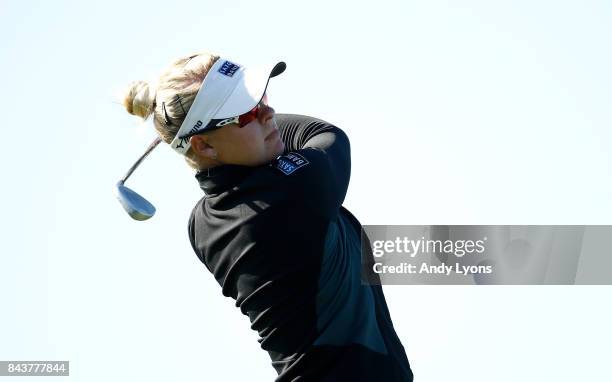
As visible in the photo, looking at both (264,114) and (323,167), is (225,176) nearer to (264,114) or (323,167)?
(264,114)

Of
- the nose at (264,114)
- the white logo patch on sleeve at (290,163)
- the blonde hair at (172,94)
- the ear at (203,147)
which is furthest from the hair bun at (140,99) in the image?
the white logo patch on sleeve at (290,163)

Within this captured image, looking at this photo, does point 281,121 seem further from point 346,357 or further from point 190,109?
point 346,357

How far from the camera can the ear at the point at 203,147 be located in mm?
5223

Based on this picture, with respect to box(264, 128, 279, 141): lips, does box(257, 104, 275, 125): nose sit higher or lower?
higher

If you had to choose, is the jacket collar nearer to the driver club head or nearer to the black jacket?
the black jacket

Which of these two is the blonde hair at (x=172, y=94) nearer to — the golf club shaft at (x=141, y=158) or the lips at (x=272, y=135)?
the golf club shaft at (x=141, y=158)

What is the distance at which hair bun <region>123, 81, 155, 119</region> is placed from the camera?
17.4ft

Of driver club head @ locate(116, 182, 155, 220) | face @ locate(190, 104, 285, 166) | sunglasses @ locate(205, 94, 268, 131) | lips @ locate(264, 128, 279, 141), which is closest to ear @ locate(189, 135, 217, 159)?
face @ locate(190, 104, 285, 166)

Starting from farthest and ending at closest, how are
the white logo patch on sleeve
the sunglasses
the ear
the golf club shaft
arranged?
the golf club shaft
the ear
the sunglasses
the white logo patch on sleeve

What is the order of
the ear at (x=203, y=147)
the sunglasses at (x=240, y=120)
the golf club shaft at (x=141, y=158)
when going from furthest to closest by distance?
the golf club shaft at (x=141, y=158)
the ear at (x=203, y=147)
the sunglasses at (x=240, y=120)

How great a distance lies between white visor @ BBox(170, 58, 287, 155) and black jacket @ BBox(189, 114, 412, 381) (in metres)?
0.23

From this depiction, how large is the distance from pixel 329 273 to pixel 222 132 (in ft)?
2.90

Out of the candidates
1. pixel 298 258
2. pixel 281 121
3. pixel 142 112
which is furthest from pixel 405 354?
pixel 142 112

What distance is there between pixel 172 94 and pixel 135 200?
1.97 feet
